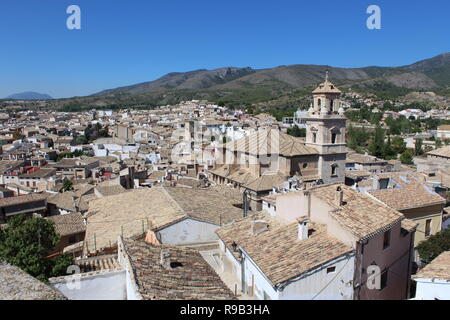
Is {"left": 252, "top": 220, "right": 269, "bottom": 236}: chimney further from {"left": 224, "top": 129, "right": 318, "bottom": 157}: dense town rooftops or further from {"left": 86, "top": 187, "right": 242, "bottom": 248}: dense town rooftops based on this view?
{"left": 224, "top": 129, "right": 318, "bottom": 157}: dense town rooftops

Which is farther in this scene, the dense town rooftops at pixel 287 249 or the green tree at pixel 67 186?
the green tree at pixel 67 186

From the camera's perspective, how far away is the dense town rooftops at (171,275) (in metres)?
7.74

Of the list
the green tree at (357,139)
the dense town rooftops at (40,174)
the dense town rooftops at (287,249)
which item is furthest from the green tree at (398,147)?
the dense town rooftops at (287,249)

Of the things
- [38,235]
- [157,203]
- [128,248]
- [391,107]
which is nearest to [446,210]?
[157,203]

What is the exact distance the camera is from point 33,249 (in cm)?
1421

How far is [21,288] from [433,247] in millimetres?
12620

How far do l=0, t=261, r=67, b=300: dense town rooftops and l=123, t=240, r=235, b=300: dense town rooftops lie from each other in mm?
1845

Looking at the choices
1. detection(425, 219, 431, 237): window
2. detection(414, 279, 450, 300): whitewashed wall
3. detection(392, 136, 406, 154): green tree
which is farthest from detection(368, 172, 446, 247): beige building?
detection(392, 136, 406, 154): green tree

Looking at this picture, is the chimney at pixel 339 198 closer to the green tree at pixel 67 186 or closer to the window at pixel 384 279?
the window at pixel 384 279

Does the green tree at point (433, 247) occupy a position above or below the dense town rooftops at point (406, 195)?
below

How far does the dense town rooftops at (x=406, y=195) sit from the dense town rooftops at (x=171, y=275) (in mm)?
7848

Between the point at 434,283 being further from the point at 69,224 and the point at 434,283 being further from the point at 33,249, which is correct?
the point at 69,224

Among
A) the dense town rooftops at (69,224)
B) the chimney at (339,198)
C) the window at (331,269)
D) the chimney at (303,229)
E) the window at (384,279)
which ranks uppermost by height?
the chimney at (339,198)

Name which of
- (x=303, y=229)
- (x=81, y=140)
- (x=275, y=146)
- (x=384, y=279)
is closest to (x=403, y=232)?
(x=384, y=279)
